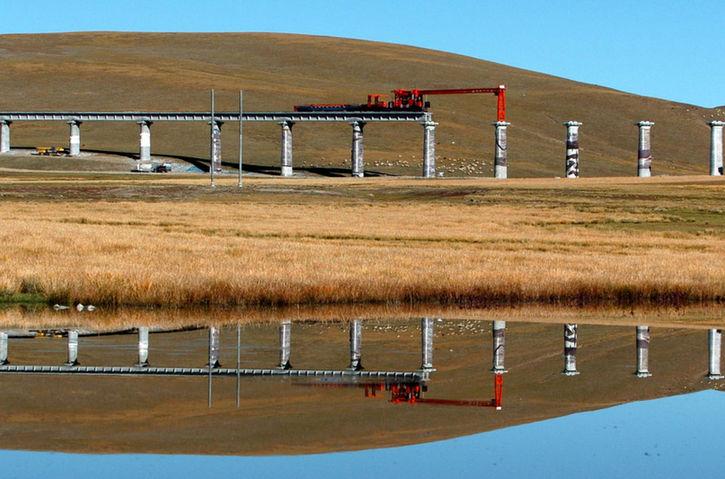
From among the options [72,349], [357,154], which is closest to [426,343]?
[72,349]

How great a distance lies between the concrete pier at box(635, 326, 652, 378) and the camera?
2569 cm

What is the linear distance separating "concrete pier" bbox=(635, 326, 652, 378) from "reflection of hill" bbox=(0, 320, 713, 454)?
197 mm

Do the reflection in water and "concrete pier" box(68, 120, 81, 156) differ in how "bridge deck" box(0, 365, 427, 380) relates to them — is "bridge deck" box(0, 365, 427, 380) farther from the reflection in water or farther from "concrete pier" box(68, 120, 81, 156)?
"concrete pier" box(68, 120, 81, 156)

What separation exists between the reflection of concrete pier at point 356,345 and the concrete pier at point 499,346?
99.6 inches

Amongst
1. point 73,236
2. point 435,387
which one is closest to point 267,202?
point 73,236

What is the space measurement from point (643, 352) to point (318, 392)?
26.5 ft

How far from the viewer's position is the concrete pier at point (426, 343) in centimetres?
2642

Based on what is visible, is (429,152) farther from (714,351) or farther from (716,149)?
(714,351)

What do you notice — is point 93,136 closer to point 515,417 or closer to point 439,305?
point 439,305

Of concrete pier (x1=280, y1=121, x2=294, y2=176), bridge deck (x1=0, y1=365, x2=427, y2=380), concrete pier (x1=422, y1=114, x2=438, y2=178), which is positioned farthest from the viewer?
concrete pier (x1=280, y1=121, x2=294, y2=176)

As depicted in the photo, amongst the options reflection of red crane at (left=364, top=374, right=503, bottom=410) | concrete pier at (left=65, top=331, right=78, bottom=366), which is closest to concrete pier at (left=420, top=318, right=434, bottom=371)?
reflection of red crane at (left=364, top=374, right=503, bottom=410)

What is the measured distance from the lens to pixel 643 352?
2823cm

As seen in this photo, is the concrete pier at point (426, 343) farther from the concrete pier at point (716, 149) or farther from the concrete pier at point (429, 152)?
the concrete pier at point (429, 152)

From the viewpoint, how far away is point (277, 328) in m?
30.8
